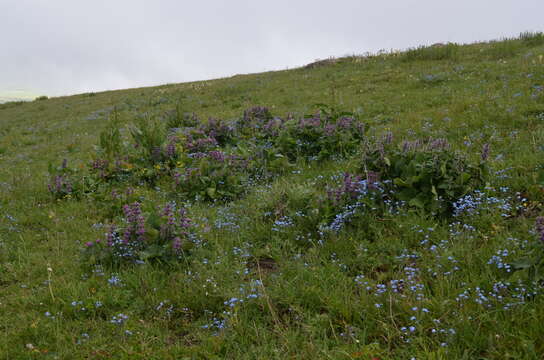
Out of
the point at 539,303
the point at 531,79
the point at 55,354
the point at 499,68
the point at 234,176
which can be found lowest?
the point at 55,354

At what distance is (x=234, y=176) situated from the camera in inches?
242

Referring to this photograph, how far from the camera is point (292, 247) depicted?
4105 millimetres

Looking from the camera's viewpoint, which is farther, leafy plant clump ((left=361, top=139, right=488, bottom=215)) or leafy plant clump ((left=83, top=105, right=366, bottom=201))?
leafy plant clump ((left=83, top=105, right=366, bottom=201))

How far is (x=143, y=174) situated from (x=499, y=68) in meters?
11.4

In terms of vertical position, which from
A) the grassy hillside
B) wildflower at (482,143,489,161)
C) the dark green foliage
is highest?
the dark green foliage

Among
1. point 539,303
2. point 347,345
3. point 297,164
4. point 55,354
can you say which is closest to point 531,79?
point 297,164

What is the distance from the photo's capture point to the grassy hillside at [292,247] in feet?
9.20

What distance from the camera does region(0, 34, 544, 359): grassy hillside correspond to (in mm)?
2805

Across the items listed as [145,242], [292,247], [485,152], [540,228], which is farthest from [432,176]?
[145,242]

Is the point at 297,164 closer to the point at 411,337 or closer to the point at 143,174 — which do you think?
the point at 143,174

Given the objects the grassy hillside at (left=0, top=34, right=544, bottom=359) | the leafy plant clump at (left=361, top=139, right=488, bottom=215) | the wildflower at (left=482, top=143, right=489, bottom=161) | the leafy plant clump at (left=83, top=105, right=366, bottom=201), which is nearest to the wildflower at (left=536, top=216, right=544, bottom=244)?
the grassy hillside at (left=0, top=34, right=544, bottom=359)

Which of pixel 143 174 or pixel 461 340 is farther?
pixel 143 174

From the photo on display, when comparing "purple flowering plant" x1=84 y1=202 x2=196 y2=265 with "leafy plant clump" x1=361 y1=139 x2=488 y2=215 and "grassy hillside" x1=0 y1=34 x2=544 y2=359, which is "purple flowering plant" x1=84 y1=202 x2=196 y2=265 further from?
"leafy plant clump" x1=361 y1=139 x2=488 y2=215

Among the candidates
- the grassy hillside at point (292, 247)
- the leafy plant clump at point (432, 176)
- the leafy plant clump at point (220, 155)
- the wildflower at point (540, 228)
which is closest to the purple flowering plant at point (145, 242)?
the grassy hillside at point (292, 247)
